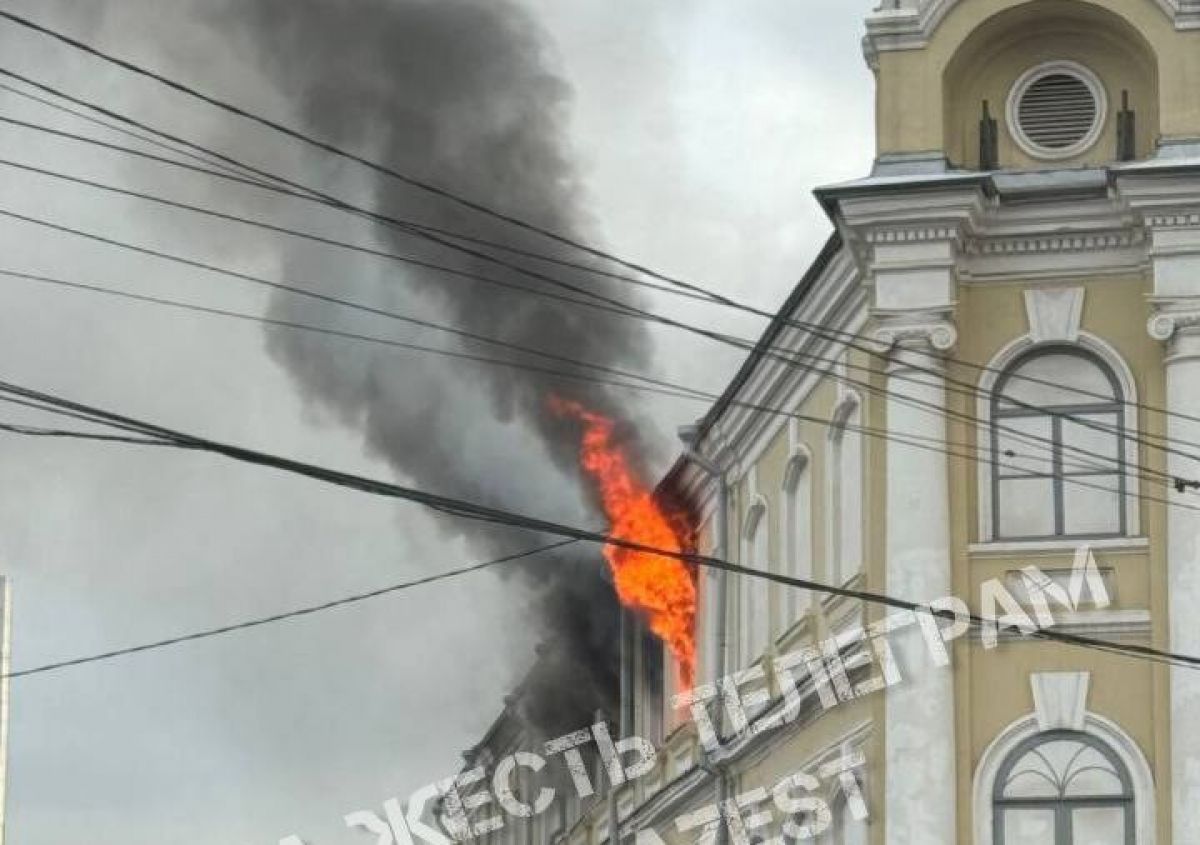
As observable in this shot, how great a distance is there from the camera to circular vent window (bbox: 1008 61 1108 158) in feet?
96.2

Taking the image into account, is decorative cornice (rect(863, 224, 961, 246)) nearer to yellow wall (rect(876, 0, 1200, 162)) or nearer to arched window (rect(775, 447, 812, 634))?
yellow wall (rect(876, 0, 1200, 162))

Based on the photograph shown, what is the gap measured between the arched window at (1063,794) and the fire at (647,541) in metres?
10.4

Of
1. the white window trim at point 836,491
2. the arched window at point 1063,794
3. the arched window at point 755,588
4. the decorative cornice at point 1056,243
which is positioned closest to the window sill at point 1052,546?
the arched window at point 1063,794

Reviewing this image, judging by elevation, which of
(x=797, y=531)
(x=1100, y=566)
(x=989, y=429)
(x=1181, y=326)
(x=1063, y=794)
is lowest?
(x=1063, y=794)

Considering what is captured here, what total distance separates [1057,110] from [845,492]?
4.22 m

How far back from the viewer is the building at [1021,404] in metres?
27.7

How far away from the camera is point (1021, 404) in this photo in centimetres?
2852

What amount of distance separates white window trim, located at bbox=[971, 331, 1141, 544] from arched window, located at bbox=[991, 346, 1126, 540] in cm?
6

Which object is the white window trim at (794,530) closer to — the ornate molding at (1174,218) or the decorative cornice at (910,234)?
the decorative cornice at (910,234)

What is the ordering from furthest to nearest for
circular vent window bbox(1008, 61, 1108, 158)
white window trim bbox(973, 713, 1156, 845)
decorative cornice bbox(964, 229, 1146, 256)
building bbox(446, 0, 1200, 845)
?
circular vent window bbox(1008, 61, 1108, 158)
decorative cornice bbox(964, 229, 1146, 256)
building bbox(446, 0, 1200, 845)
white window trim bbox(973, 713, 1156, 845)

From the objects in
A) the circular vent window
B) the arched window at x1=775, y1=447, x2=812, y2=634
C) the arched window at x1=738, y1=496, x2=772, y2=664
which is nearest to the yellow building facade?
the circular vent window

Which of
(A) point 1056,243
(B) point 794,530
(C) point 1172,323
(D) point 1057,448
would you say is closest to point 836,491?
(B) point 794,530

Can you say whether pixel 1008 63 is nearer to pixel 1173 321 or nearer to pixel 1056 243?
pixel 1056 243

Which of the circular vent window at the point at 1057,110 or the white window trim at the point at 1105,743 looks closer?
the white window trim at the point at 1105,743
